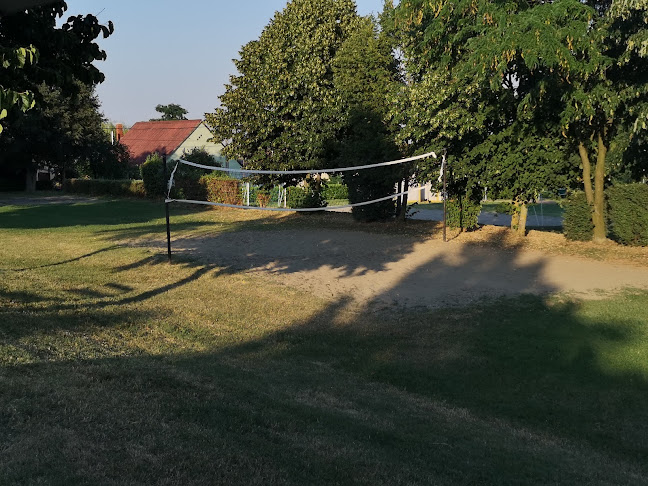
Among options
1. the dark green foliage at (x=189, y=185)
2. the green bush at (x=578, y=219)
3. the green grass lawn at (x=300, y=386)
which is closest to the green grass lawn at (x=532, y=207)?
the dark green foliage at (x=189, y=185)

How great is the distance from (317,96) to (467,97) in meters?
9.92

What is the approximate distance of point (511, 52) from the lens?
14.7 meters

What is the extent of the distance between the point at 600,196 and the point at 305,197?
52.6 feet

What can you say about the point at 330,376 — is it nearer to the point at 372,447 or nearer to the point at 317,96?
the point at 372,447

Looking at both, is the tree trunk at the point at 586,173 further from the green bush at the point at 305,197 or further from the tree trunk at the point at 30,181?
the tree trunk at the point at 30,181

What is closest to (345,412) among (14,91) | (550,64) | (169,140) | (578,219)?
(14,91)

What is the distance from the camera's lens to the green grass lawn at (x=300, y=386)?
4262 mm

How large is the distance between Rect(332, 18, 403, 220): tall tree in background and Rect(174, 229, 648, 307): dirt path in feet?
14.0

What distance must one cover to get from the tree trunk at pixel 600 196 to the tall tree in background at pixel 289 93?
12292mm

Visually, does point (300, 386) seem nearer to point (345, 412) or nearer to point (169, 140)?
point (345, 412)

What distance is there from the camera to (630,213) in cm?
1808

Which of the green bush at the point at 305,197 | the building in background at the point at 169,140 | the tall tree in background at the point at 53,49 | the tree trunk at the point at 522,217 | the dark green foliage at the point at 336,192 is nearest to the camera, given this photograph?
the tall tree in background at the point at 53,49

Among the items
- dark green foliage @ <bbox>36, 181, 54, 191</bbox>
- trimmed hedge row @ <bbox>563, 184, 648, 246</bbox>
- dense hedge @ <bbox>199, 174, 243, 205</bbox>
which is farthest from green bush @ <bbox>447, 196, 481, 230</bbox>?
dark green foliage @ <bbox>36, 181, 54, 191</bbox>

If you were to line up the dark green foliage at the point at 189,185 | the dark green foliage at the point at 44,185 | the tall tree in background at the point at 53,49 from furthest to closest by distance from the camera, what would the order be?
the dark green foliage at the point at 44,185 < the dark green foliage at the point at 189,185 < the tall tree in background at the point at 53,49
